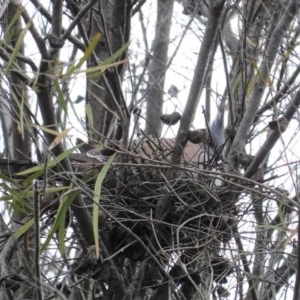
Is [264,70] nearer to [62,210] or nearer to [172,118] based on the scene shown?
[172,118]

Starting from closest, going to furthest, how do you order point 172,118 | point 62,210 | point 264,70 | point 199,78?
1. point 62,210
2. point 199,78
3. point 264,70
4. point 172,118

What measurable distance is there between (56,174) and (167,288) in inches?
34.7

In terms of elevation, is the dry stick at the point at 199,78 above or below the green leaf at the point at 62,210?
above

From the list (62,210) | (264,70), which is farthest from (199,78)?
(62,210)

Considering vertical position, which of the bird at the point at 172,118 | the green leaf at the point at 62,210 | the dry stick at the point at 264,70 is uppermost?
the dry stick at the point at 264,70

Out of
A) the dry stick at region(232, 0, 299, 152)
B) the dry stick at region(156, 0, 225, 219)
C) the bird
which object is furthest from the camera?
the bird

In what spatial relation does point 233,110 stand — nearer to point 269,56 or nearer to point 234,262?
point 269,56

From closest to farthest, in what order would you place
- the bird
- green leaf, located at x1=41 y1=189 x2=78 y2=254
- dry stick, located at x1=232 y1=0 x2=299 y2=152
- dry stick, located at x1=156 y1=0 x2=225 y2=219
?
green leaf, located at x1=41 y1=189 x2=78 y2=254
dry stick, located at x1=156 y1=0 x2=225 y2=219
dry stick, located at x1=232 y1=0 x2=299 y2=152
the bird

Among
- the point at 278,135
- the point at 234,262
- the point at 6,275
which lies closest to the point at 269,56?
the point at 278,135

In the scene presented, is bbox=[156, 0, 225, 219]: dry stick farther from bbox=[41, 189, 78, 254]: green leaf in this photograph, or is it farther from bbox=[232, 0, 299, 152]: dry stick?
bbox=[41, 189, 78, 254]: green leaf

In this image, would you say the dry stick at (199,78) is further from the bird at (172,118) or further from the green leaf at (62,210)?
the green leaf at (62,210)

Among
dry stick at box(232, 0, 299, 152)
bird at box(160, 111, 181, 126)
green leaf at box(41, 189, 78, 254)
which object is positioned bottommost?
green leaf at box(41, 189, 78, 254)

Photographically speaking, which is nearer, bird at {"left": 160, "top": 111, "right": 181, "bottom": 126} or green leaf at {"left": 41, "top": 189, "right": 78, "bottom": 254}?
green leaf at {"left": 41, "top": 189, "right": 78, "bottom": 254}

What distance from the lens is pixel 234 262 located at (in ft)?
11.0
